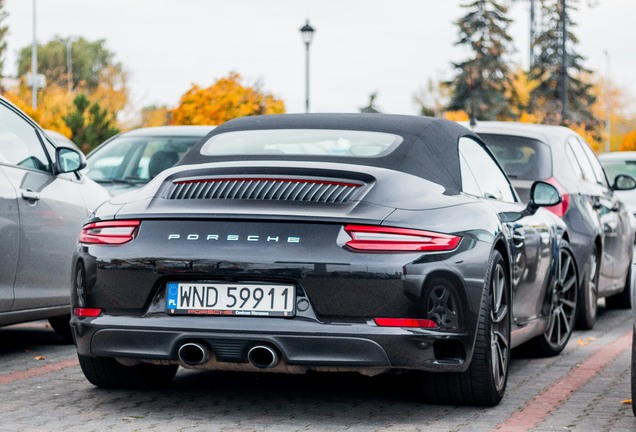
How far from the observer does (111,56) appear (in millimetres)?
116562

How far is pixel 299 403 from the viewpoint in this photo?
22.0ft

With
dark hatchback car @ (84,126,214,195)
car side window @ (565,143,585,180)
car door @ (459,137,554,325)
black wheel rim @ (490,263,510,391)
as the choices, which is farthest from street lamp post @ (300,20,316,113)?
black wheel rim @ (490,263,510,391)

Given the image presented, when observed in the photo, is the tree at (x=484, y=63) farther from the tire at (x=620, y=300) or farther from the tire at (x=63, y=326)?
the tire at (x=63, y=326)

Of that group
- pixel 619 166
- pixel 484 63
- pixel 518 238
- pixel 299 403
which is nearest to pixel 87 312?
pixel 299 403

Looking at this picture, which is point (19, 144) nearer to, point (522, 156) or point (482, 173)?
point (482, 173)

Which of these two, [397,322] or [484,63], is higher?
[484,63]

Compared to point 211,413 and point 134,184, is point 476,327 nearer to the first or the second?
point 211,413

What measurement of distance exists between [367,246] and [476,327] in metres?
0.71

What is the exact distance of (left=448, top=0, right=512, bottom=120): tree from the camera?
249 ft

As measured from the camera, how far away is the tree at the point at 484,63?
76000mm

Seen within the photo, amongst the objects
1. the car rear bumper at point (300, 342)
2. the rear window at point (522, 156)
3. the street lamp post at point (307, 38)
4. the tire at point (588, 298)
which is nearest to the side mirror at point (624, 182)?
the tire at point (588, 298)

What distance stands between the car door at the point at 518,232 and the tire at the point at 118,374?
1.86 m

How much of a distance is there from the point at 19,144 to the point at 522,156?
4.00 metres

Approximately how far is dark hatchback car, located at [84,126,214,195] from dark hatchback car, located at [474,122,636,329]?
10.3 ft
